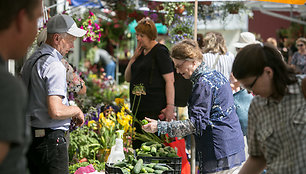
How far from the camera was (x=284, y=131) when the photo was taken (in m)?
2.15

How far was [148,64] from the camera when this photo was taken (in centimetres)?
488

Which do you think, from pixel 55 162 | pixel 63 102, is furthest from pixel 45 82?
pixel 55 162

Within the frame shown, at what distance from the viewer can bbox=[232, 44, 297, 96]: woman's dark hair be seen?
2.18m

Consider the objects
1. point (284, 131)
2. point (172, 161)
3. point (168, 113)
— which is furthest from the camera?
point (168, 113)

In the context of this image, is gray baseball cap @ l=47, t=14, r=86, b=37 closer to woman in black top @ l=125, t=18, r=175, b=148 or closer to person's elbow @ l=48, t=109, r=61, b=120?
person's elbow @ l=48, t=109, r=61, b=120

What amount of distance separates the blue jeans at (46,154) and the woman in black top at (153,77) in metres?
1.88

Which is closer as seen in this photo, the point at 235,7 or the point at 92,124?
the point at 92,124

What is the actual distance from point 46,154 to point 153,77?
2.11m

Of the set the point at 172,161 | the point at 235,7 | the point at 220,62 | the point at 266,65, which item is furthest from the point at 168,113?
the point at 235,7

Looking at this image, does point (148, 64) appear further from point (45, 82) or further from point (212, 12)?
point (212, 12)

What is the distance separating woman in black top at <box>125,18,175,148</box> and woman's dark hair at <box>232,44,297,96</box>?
8.47 feet

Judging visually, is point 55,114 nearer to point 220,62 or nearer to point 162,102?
point 162,102

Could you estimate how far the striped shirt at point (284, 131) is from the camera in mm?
2104

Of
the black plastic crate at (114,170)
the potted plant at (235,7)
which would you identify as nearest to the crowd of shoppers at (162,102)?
the black plastic crate at (114,170)
